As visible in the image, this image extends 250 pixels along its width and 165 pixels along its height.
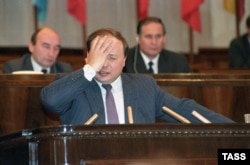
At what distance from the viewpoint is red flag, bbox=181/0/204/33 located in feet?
29.1

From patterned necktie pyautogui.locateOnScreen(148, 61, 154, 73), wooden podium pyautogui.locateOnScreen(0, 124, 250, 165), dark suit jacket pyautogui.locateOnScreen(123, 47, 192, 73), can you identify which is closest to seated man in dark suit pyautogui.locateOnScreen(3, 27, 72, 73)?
dark suit jacket pyautogui.locateOnScreen(123, 47, 192, 73)

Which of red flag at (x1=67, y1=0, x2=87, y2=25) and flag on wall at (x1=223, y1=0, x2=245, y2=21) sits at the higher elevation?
flag on wall at (x1=223, y1=0, x2=245, y2=21)

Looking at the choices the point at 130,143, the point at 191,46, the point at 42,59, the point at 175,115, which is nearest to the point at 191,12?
the point at 191,46

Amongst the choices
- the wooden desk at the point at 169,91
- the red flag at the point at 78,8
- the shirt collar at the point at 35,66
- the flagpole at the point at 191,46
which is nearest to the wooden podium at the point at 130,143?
the wooden desk at the point at 169,91

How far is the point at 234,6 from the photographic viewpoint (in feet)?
32.5

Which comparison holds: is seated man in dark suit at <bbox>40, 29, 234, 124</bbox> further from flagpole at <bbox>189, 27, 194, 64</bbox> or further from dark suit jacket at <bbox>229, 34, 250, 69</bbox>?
flagpole at <bbox>189, 27, 194, 64</bbox>

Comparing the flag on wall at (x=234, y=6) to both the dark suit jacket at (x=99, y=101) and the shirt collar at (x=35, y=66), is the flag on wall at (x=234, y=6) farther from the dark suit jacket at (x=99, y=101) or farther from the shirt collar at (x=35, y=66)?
the dark suit jacket at (x=99, y=101)

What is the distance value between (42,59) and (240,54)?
7.68 feet

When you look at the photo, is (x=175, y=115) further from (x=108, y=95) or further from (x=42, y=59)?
(x=42, y=59)

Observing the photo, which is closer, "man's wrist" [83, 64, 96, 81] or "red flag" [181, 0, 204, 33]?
"man's wrist" [83, 64, 96, 81]

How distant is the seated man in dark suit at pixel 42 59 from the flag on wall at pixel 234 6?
3.62 m

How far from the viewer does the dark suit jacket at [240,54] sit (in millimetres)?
7867

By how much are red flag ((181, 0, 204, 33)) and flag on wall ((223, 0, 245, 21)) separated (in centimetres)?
101

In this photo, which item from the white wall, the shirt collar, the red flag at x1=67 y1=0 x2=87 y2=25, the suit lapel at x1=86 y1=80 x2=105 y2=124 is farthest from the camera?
the white wall
